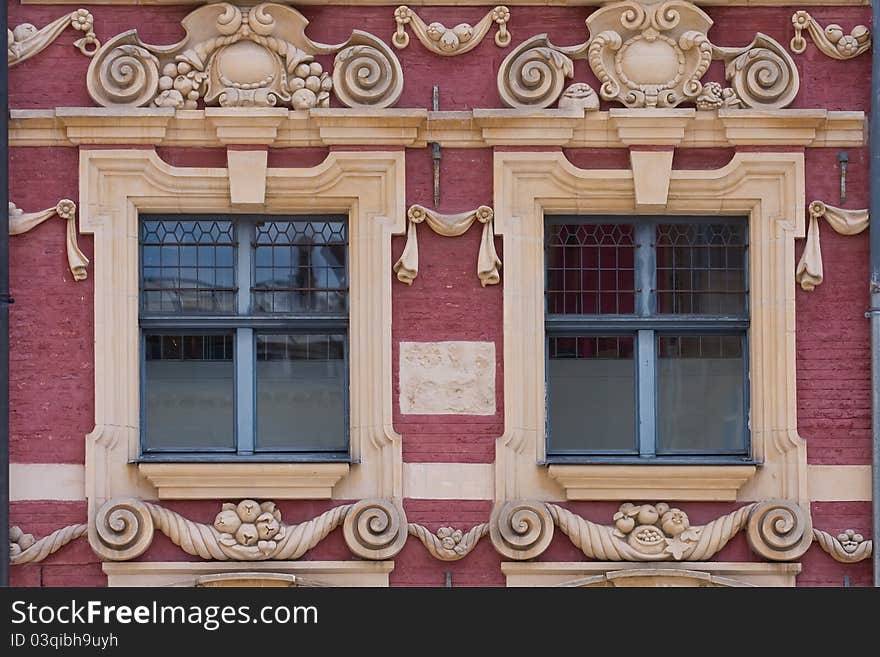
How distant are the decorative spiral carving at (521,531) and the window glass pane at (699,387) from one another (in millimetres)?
1160

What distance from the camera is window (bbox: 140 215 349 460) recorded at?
49.9ft

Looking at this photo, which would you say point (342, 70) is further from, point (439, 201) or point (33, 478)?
point (33, 478)

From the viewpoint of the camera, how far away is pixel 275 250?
15.4 m

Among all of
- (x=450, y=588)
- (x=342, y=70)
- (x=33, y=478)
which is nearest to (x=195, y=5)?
(x=342, y=70)

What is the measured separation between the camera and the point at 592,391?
15.3m

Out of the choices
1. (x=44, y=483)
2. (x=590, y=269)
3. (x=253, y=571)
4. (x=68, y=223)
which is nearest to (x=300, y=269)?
(x=68, y=223)

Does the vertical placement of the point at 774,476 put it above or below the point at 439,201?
below

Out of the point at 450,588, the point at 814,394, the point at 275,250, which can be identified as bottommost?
the point at 450,588

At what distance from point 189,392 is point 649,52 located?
423 centimetres

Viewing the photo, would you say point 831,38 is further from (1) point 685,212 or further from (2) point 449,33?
(2) point 449,33

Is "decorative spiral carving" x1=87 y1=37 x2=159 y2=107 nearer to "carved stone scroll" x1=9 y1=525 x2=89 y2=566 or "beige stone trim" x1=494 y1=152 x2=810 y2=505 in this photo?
"beige stone trim" x1=494 y1=152 x2=810 y2=505

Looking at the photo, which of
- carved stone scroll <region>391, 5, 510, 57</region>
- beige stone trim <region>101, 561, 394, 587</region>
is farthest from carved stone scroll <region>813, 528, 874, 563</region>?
carved stone scroll <region>391, 5, 510, 57</region>
